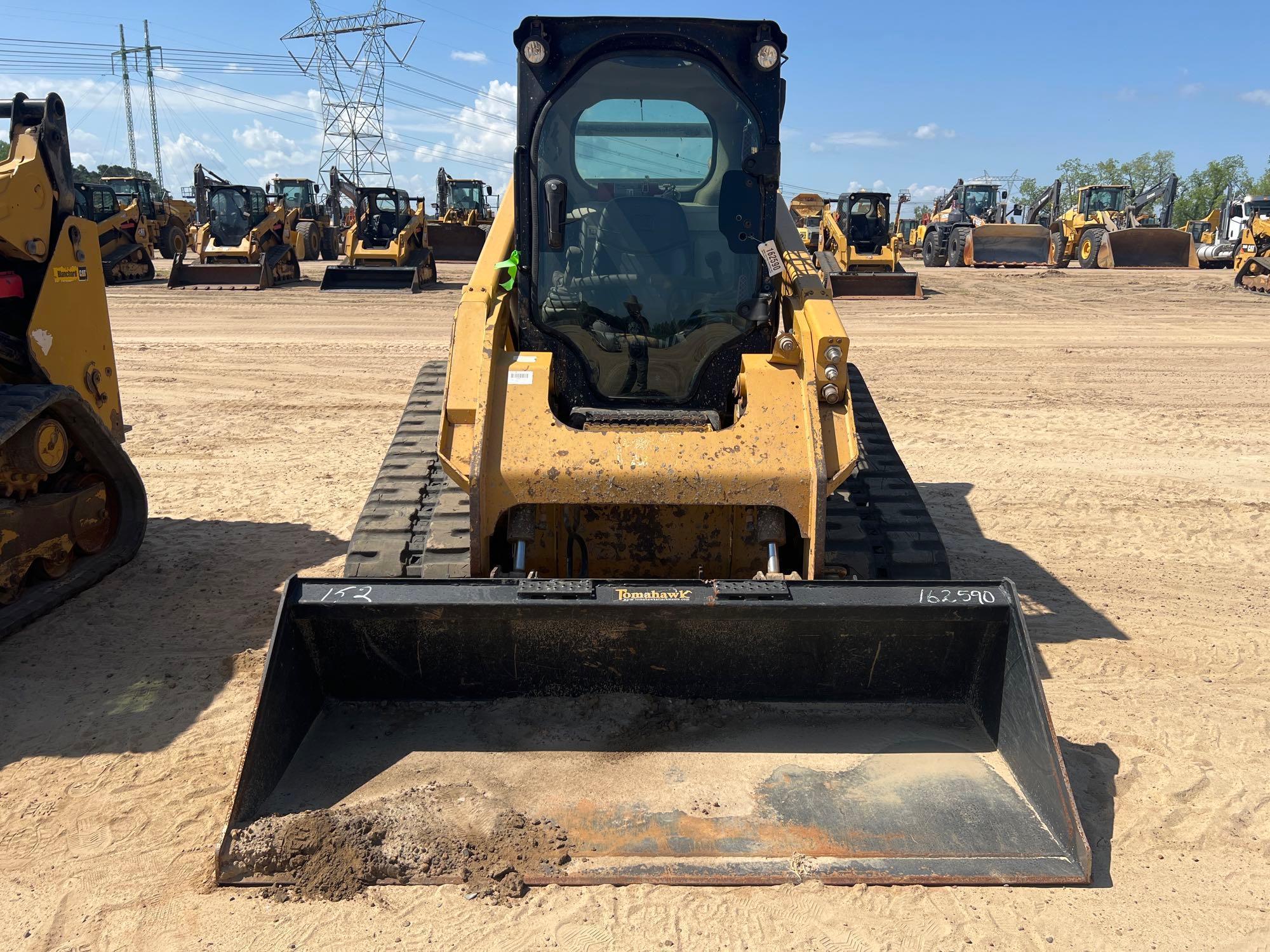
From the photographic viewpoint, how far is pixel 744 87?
4.31m

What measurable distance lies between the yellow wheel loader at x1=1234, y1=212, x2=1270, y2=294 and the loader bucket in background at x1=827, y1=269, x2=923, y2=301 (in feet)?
25.9

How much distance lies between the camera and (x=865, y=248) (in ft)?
74.0

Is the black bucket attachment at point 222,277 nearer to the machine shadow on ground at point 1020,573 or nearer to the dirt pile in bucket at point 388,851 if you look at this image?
the machine shadow on ground at point 1020,573

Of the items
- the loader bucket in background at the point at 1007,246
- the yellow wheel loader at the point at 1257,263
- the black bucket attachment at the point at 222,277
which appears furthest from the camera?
the loader bucket in background at the point at 1007,246

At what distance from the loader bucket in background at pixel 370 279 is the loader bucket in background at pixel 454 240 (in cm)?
824

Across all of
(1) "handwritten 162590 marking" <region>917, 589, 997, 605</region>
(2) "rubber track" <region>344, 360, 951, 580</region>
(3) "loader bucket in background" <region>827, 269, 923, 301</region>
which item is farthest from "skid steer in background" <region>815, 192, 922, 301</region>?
(1) "handwritten 162590 marking" <region>917, 589, 997, 605</region>

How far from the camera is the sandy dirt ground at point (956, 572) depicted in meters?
2.75

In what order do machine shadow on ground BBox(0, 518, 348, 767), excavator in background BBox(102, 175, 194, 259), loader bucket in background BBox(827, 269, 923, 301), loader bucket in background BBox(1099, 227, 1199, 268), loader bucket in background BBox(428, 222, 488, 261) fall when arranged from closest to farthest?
machine shadow on ground BBox(0, 518, 348, 767)
loader bucket in background BBox(827, 269, 923, 301)
excavator in background BBox(102, 175, 194, 259)
loader bucket in background BBox(1099, 227, 1199, 268)
loader bucket in background BBox(428, 222, 488, 261)

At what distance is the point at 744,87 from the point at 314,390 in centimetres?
782

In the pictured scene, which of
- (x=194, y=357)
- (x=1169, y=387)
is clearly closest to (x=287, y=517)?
(x=194, y=357)

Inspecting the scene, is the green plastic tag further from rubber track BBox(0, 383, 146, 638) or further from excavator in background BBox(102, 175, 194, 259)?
excavator in background BBox(102, 175, 194, 259)

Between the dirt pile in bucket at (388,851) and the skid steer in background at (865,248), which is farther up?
the skid steer in background at (865,248)

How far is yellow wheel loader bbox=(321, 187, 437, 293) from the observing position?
838 inches

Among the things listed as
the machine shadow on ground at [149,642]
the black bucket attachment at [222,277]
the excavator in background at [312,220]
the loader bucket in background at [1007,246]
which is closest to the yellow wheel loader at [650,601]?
the machine shadow on ground at [149,642]
